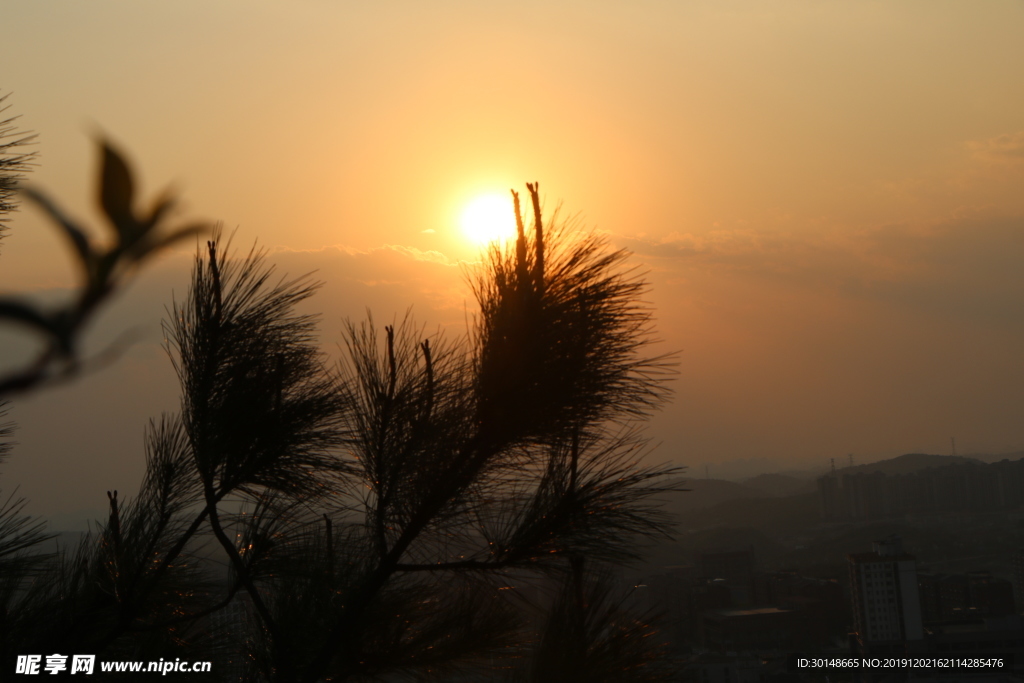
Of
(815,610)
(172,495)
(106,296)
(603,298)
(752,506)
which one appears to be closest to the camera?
(106,296)

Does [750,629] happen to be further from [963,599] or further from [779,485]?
[779,485]

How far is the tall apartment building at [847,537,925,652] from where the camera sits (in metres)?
6.95

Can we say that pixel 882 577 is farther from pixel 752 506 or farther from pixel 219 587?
pixel 752 506

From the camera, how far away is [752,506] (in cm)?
1722

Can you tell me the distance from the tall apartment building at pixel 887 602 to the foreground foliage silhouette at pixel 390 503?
18.3 ft

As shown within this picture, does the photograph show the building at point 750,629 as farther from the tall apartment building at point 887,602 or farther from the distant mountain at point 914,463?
the distant mountain at point 914,463

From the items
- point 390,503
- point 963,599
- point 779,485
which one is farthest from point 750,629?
point 779,485

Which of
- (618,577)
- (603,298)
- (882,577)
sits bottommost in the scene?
(882,577)

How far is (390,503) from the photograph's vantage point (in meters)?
2.28

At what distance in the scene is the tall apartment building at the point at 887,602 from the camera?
695 cm

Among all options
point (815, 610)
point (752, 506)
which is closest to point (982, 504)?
point (752, 506)

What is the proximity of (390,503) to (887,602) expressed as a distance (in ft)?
22.2

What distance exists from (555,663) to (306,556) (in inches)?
35.2

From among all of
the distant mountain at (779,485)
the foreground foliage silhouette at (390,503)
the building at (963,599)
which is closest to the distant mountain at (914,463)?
the distant mountain at (779,485)
